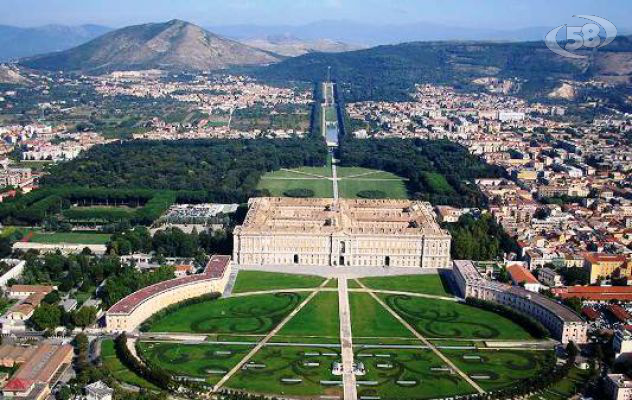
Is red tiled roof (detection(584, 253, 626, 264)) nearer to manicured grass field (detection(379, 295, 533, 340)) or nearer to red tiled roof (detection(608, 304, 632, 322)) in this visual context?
red tiled roof (detection(608, 304, 632, 322))

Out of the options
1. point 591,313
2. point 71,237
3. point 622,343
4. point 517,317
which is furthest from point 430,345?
point 71,237

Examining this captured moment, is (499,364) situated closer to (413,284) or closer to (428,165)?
(413,284)

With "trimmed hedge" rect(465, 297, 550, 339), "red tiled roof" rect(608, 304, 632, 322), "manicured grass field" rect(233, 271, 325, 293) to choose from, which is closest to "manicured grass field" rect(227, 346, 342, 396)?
"manicured grass field" rect(233, 271, 325, 293)

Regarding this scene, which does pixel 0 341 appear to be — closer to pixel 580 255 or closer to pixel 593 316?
pixel 593 316

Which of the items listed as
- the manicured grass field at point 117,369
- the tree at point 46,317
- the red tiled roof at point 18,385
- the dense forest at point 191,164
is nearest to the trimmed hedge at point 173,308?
the manicured grass field at point 117,369

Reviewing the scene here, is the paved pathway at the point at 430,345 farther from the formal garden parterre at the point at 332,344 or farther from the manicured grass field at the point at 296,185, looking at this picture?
the manicured grass field at the point at 296,185

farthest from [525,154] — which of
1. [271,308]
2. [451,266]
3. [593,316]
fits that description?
[271,308]
